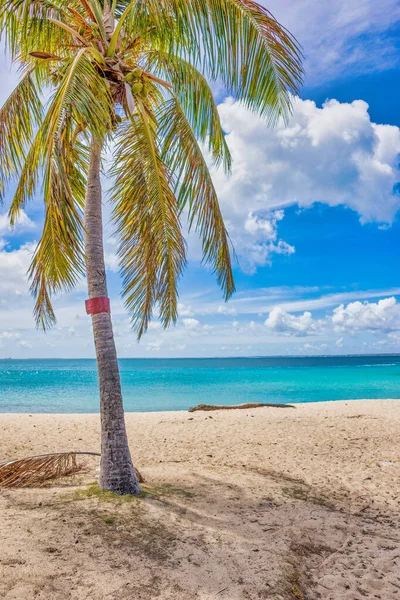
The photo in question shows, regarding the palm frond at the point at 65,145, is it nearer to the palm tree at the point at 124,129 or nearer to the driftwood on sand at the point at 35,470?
the palm tree at the point at 124,129

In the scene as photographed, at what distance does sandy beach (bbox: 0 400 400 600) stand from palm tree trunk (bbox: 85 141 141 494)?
24 cm

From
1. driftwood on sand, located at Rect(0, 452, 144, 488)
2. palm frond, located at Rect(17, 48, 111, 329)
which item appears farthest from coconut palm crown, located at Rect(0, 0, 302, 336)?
driftwood on sand, located at Rect(0, 452, 144, 488)

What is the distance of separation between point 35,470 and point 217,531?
2.56 m

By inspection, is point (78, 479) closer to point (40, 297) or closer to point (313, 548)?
point (40, 297)

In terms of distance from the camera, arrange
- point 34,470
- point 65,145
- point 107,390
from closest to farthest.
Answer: point 65,145 < point 107,390 < point 34,470

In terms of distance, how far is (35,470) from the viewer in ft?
18.1

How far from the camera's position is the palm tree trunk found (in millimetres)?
4992

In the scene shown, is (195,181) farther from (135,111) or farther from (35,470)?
(35,470)

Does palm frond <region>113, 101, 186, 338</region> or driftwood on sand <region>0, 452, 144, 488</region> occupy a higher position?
palm frond <region>113, 101, 186, 338</region>

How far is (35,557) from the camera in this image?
3.49 m

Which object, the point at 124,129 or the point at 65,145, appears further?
the point at 124,129

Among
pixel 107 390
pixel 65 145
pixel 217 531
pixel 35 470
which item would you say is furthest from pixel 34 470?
pixel 65 145

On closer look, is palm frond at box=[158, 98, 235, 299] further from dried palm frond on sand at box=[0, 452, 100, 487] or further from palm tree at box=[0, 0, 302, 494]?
dried palm frond on sand at box=[0, 452, 100, 487]

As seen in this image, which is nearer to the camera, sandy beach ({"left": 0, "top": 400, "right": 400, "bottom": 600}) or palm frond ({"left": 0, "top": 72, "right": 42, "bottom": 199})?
sandy beach ({"left": 0, "top": 400, "right": 400, "bottom": 600})
